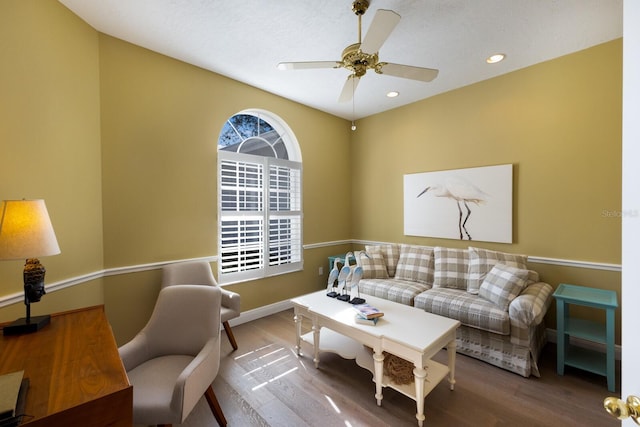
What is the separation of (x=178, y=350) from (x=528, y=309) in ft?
8.73

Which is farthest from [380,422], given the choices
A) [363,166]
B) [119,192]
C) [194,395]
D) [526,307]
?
[363,166]

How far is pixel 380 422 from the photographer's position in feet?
5.77

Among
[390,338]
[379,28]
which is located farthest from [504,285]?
[379,28]

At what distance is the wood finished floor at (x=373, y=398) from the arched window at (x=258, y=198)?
1.15 meters

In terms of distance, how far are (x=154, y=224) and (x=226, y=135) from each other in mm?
1310

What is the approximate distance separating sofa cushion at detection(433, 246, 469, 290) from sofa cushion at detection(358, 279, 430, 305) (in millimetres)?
188

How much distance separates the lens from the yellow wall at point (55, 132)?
5.28 ft

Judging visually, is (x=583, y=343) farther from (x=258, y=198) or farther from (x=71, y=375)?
(x=71, y=375)

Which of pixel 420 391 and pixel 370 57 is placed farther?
pixel 370 57

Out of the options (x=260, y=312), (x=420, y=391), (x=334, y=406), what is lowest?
(x=334, y=406)

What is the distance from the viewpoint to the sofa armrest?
7.08 feet

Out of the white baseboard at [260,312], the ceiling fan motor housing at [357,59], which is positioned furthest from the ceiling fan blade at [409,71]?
the white baseboard at [260,312]

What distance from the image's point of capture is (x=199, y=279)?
8.75ft
